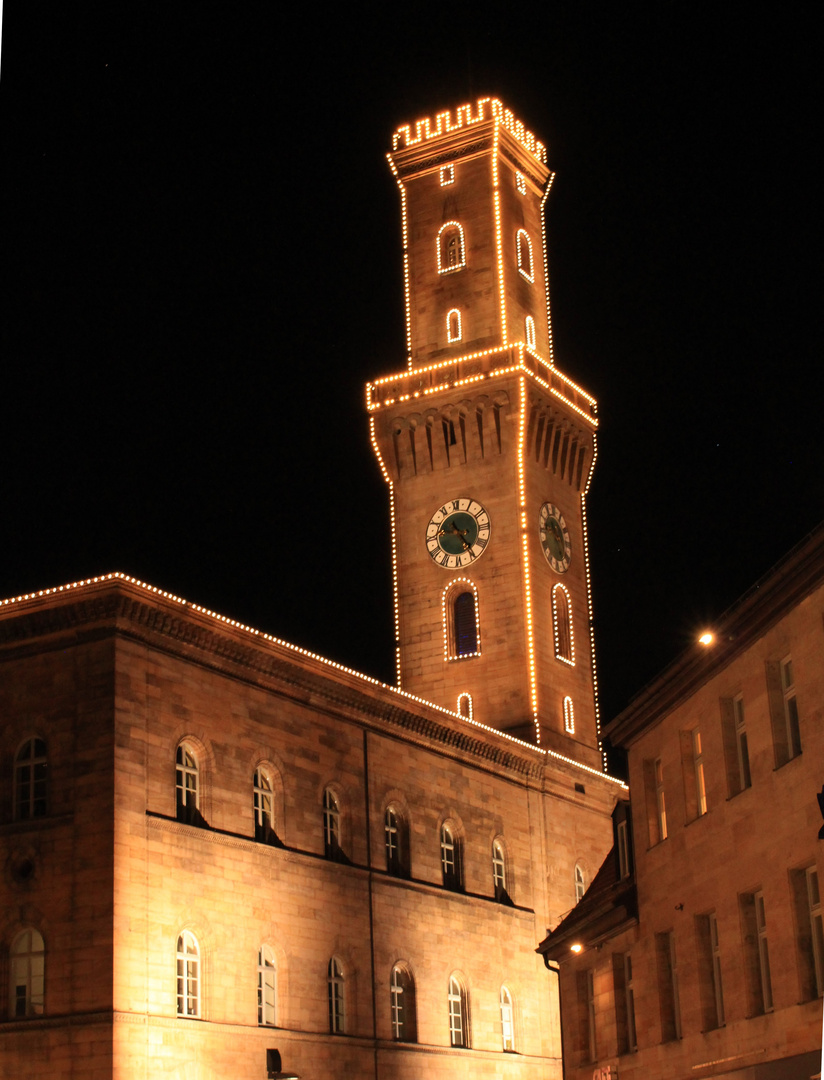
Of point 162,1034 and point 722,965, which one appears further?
point 162,1034

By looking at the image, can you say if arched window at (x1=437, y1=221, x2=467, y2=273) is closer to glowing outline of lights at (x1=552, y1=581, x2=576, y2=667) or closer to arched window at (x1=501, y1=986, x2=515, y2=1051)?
glowing outline of lights at (x1=552, y1=581, x2=576, y2=667)

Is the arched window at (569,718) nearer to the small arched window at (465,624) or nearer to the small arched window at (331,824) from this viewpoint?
the small arched window at (465,624)

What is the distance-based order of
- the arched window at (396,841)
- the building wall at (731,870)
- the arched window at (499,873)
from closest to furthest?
1. the building wall at (731,870)
2. the arched window at (396,841)
3. the arched window at (499,873)

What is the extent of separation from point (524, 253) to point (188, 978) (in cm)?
4059

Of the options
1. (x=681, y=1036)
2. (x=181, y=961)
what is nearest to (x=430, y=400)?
(x=181, y=961)

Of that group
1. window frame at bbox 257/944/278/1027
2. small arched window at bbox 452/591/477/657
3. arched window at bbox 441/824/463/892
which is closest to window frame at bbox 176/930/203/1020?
window frame at bbox 257/944/278/1027

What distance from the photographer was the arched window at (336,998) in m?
46.6

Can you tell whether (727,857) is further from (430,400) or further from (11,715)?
(430,400)

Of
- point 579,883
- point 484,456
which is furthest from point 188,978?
point 484,456

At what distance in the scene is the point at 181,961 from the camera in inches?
1635

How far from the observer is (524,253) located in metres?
73.4

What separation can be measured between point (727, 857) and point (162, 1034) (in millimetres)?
16958

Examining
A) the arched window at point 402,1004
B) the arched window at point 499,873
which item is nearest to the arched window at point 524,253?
the arched window at point 499,873

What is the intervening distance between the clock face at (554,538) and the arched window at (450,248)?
11.2 metres
